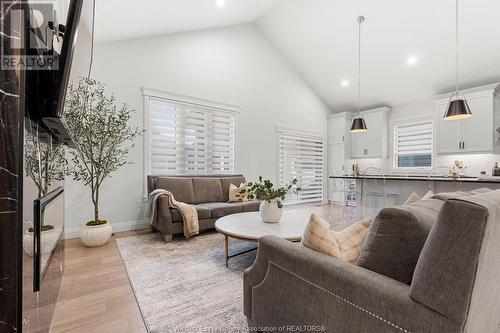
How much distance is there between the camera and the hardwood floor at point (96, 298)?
1.64 metres

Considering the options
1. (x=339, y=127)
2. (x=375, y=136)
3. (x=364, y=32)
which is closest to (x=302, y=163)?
(x=339, y=127)

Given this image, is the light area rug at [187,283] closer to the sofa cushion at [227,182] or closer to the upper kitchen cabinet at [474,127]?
the sofa cushion at [227,182]

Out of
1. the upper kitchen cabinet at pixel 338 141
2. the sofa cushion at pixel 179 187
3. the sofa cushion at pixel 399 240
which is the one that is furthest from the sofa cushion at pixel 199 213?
the upper kitchen cabinet at pixel 338 141

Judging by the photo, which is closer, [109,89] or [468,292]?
[468,292]

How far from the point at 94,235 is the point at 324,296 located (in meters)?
3.08

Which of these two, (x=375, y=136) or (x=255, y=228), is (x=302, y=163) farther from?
(x=255, y=228)

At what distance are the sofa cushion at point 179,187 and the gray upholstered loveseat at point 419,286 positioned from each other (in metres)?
3.01

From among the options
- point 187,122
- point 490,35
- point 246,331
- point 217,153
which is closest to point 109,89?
point 187,122

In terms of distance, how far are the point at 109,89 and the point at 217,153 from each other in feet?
7.11

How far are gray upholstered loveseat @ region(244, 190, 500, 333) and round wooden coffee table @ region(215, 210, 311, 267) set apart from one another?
1.01m

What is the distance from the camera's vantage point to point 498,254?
Answer: 2.86 feet

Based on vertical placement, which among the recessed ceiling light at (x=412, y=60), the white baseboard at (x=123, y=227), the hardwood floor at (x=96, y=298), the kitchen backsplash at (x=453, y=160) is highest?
the recessed ceiling light at (x=412, y=60)

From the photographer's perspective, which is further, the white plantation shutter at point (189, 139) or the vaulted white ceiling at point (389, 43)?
the white plantation shutter at point (189, 139)

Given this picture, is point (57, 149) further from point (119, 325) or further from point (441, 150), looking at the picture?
point (441, 150)
